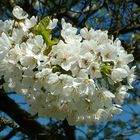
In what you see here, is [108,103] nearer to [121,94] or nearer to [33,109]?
[121,94]

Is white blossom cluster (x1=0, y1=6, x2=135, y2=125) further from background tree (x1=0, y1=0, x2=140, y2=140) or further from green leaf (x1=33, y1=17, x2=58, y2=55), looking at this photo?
background tree (x1=0, y1=0, x2=140, y2=140)

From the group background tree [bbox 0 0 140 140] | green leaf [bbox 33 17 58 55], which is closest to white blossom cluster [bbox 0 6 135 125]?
green leaf [bbox 33 17 58 55]

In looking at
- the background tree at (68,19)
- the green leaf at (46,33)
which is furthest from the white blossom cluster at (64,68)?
the background tree at (68,19)

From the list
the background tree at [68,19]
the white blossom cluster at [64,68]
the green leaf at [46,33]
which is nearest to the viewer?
Result: the white blossom cluster at [64,68]

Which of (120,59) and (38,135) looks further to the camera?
(38,135)

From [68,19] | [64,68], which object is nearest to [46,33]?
[64,68]

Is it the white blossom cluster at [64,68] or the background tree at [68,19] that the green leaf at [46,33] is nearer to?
the white blossom cluster at [64,68]

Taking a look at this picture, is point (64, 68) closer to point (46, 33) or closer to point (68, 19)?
point (46, 33)

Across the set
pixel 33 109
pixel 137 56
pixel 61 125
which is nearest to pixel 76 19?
pixel 137 56
